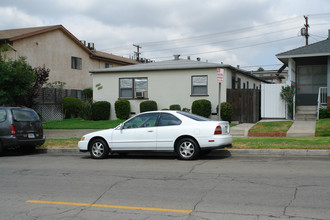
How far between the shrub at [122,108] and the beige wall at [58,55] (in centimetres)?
902

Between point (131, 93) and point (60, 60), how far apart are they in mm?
10321

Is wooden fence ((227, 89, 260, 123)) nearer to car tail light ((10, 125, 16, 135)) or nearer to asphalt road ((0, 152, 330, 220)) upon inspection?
asphalt road ((0, 152, 330, 220))

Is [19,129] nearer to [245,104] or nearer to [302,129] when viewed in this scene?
[302,129]

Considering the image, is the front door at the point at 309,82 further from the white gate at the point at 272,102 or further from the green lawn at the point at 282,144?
the green lawn at the point at 282,144

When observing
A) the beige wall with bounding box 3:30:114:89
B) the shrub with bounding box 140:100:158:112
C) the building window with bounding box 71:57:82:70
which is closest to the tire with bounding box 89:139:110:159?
the shrub with bounding box 140:100:158:112

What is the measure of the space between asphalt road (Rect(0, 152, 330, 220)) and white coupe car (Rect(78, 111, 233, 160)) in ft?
1.48

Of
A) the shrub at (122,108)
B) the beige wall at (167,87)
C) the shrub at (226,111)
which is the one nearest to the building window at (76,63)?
the beige wall at (167,87)

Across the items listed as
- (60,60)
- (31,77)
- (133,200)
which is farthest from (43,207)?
(60,60)

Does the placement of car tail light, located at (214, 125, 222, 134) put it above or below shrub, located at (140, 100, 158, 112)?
below

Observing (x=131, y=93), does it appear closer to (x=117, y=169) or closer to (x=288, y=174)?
(x=117, y=169)

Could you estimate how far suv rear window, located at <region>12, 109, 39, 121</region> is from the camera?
530 inches

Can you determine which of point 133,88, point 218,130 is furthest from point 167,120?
point 133,88

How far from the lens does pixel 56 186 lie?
767 cm

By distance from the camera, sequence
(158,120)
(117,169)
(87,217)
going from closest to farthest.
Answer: (87,217)
(117,169)
(158,120)
